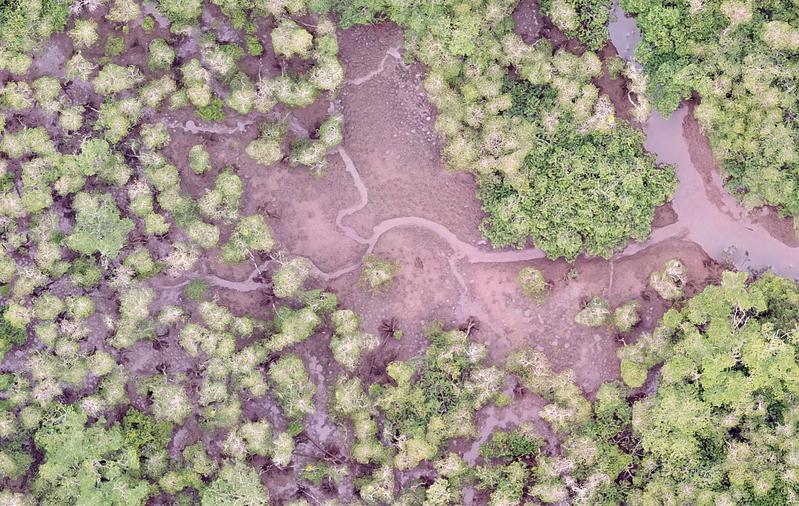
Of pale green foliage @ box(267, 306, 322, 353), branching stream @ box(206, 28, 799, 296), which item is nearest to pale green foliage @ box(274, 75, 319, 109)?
branching stream @ box(206, 28, 799, 296)

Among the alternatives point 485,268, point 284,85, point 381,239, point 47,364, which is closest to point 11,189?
point 47,364

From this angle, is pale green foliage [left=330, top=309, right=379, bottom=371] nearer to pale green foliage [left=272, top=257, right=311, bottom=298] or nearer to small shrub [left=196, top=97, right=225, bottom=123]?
pale green foliage [left=272, top=257, right=311, bottom=298]

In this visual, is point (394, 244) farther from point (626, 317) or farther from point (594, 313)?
point (626, 317)

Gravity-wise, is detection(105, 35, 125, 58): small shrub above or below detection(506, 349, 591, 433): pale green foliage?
above

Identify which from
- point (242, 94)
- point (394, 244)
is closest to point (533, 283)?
point (394, 244)

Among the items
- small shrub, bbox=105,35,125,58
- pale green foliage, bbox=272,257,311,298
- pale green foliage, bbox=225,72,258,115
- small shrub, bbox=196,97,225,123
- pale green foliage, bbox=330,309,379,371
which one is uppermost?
small shrub, bbox=105,35,125,58
